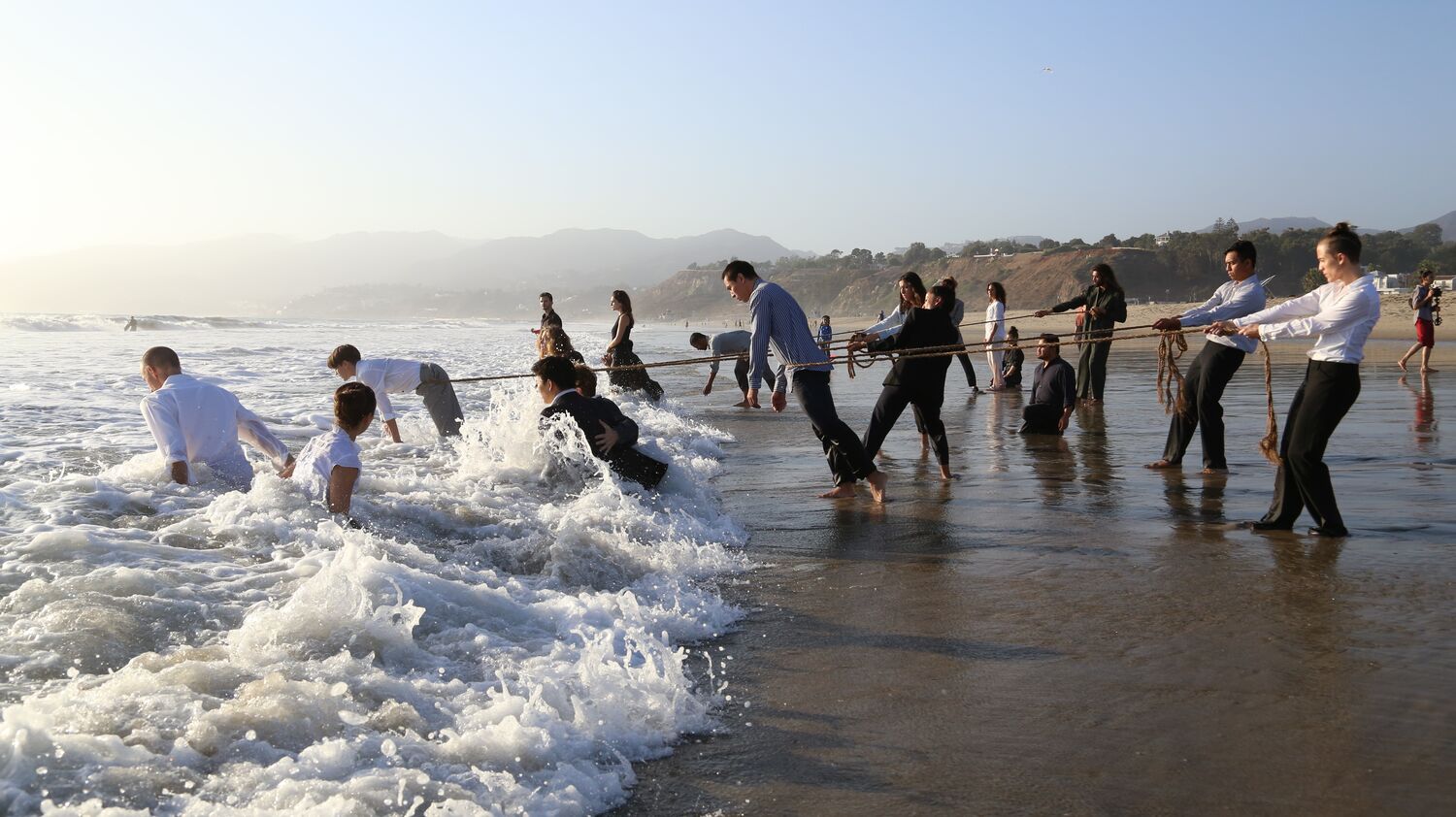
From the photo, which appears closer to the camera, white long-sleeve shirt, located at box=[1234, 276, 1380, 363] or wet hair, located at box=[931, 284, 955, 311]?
white long-sleeve shirt, located at box=[1234, 276, 1380, 363]

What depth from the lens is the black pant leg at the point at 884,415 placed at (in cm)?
841

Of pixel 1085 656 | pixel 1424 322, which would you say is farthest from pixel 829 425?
pixel 1424 322

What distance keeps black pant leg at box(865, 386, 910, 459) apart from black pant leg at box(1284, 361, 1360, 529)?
120 inches

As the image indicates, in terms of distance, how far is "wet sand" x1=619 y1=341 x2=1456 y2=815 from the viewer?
302 cm

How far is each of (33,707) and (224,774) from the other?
29.9 inches

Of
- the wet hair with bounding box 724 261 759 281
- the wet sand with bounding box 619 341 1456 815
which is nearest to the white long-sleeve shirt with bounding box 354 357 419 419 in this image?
the wet hair with bounding box 724 261 759 281

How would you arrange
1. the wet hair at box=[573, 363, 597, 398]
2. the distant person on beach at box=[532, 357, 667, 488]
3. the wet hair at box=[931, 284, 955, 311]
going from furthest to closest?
the wet hair at box=[931, 284, 955, 311] → the wet hair at box=[573, 363, 597, 398] → the distant person on beach at box=[532, 357, 667, 488]

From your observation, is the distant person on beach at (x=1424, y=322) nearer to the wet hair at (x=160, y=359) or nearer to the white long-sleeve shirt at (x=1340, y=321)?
the white long-sleeve shirt at (x=1340, y=321)

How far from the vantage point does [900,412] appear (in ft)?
27.7

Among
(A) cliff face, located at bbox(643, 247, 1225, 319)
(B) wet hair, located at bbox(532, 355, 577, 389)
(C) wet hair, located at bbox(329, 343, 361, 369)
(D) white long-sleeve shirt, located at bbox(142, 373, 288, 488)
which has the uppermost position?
(A) cliff face, located at bbox(643, 247, 1225, 319)

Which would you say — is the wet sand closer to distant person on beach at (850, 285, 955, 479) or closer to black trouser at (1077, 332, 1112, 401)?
distant person on beach at (850, 285, 955, 479)

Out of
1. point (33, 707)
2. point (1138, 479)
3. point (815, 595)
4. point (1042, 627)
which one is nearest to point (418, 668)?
point (33, 707)

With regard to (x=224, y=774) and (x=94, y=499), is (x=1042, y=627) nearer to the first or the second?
(x=224, y=774)

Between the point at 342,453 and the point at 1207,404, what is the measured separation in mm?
6252
